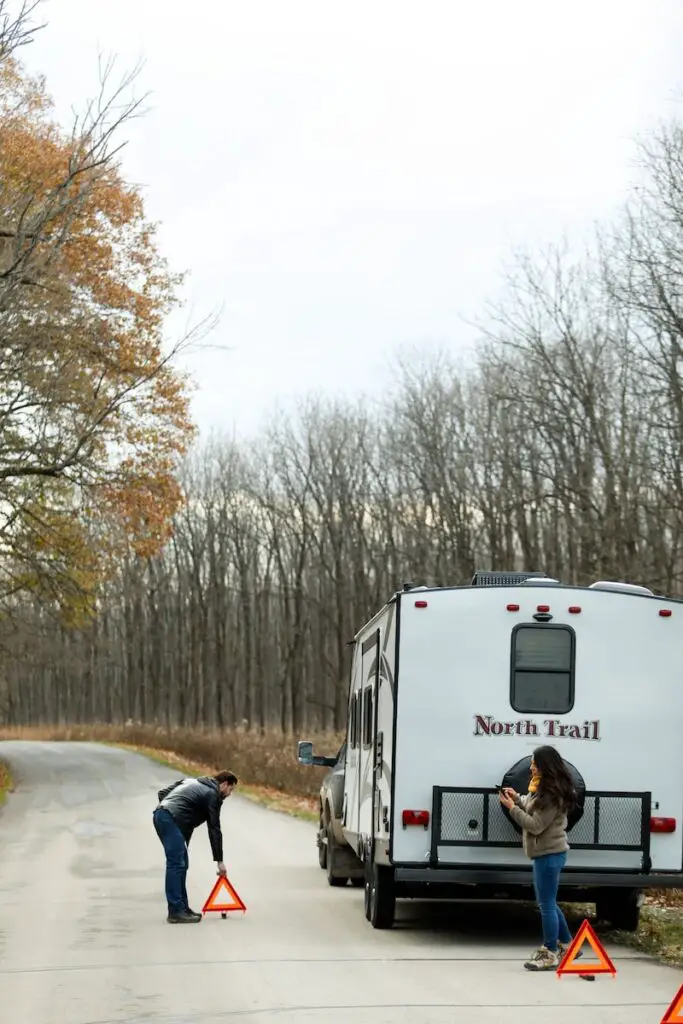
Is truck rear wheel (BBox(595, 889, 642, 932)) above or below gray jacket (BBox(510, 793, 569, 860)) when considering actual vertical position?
below

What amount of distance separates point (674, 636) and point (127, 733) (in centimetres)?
5807

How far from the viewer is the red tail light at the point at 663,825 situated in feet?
39.6

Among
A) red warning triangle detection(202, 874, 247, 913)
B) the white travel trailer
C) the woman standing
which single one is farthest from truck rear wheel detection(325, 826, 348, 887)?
the woman standing

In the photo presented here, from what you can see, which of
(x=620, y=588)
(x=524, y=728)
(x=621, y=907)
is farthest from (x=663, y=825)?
(x=620, y=588)

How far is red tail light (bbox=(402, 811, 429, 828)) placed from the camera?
474 inches

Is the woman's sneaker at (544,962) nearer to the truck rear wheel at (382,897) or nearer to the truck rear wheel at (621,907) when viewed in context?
the truck rear wheel at (382,897)

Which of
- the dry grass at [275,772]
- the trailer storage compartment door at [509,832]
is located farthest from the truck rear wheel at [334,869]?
the trailer storage compartment door at [509,832]

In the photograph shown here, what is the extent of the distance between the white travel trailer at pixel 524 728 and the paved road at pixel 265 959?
2.39 feet

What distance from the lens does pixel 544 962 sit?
10.5 m

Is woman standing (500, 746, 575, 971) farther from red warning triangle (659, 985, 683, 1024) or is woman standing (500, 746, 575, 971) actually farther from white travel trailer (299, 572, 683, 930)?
red warning triangle (659, 985, 683, 1024)

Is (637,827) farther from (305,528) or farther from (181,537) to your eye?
(181,537)

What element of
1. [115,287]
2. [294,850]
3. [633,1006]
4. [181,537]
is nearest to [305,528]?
[181,537]

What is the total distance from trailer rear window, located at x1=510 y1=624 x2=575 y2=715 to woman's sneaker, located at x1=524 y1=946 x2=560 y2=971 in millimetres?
2220

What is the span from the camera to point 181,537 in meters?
77.5
